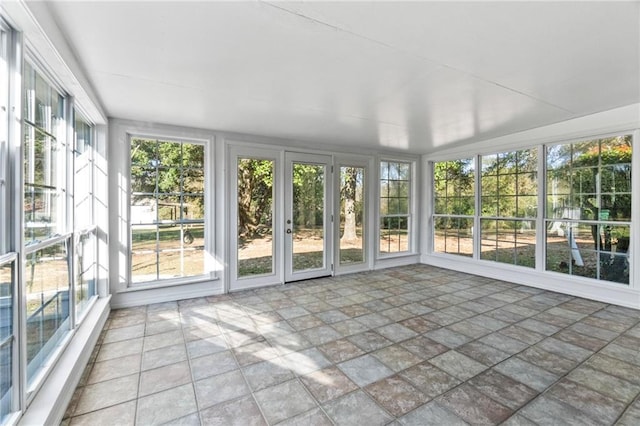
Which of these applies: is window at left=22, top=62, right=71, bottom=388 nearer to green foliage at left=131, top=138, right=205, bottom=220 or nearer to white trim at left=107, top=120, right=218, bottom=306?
white trim at left=107, top=120, right=218, bottom=306

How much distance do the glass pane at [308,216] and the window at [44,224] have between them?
296cm

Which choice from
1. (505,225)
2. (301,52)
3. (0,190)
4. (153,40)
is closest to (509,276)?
(505,225)

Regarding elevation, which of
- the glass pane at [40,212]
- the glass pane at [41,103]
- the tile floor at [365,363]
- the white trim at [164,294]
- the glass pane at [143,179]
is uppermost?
the glass pane at [41,103]

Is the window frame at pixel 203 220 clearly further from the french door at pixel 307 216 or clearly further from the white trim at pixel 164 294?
the french door at pixel 307 216

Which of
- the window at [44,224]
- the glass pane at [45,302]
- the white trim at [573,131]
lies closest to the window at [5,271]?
the window at [44,224]

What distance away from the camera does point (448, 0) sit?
5.34 ft

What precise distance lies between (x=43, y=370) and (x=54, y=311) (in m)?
0.46

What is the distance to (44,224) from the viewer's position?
200cm

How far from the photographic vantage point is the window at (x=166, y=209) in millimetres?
3771

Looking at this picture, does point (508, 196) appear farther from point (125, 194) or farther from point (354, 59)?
point (125, 194)

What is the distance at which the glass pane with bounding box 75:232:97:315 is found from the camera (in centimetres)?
273

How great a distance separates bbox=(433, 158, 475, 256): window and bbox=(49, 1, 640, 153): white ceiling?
6.42 ft

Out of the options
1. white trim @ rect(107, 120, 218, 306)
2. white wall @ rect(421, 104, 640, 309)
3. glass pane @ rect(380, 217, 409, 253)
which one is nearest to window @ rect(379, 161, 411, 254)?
glass pane @ rect(380, 217, 409, 253)

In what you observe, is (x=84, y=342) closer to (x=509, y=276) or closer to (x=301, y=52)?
(x=301, y=52)
